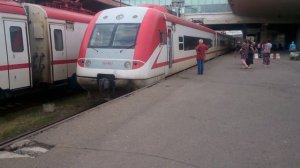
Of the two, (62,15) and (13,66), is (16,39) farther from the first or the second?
(62,15)

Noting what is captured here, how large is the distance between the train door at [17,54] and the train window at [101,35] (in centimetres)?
212

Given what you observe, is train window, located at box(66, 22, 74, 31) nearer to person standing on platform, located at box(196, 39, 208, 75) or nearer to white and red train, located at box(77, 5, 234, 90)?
white and red train, located at box(77, 5, 234, 90)

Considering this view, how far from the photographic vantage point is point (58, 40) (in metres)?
13.0

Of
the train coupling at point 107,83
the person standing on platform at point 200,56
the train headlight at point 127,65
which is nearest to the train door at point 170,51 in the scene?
the person standing on platform at point 200,56

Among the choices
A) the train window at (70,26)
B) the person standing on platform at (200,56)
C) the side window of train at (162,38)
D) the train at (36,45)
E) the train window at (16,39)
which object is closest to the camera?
the train at (36,45)

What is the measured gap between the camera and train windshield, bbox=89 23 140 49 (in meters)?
11.9

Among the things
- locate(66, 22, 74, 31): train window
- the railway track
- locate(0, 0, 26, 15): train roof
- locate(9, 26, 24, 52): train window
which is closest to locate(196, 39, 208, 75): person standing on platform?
the railway track

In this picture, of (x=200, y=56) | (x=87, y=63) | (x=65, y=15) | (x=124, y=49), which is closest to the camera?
(x=124, y=49)

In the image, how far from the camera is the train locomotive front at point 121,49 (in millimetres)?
11422

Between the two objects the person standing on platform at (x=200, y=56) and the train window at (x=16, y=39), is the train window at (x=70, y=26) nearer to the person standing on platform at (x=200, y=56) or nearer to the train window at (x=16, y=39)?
the train window at (x=16, y=39)

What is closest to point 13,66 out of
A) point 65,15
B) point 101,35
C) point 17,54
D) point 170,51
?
point 17,54

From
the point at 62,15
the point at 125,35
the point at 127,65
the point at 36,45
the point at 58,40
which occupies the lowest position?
the point at 127,65

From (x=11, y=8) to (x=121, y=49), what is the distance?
328 cm

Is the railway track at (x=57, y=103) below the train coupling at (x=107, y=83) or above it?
below
